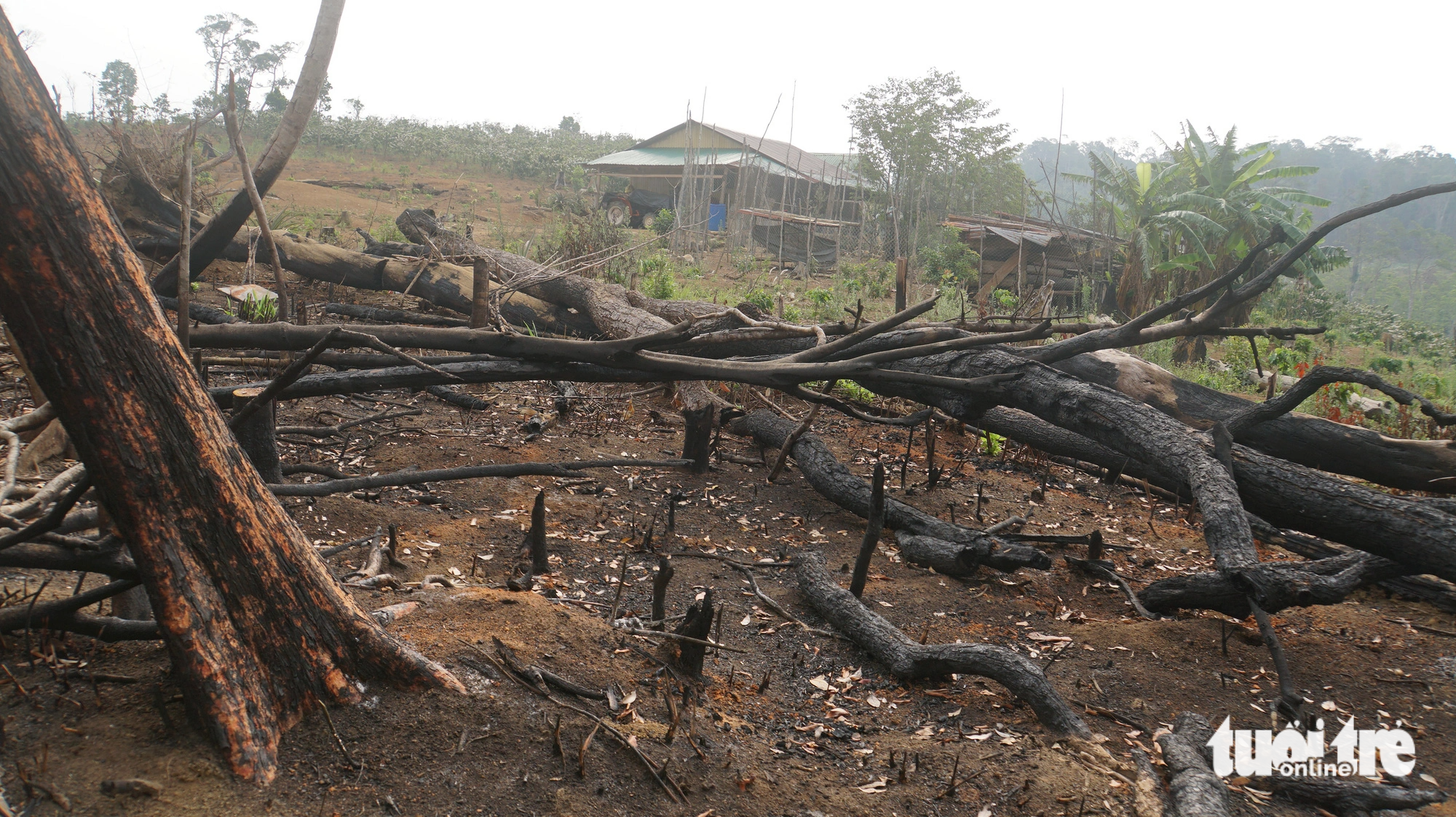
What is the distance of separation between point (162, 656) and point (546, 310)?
6.71 meters

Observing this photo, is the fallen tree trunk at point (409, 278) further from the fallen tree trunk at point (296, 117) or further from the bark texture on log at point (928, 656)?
the bark texture on log at point (928, 656)

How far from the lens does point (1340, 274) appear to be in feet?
119

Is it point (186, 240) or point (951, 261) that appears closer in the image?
point (186, 240)

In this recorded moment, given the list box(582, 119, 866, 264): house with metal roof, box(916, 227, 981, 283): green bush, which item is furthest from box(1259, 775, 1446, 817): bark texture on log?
box(582, 119, 866, 264): house with metal roof

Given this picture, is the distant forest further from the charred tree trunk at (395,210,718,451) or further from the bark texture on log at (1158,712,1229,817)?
the bark texture on log at (1158,712,1229,817)

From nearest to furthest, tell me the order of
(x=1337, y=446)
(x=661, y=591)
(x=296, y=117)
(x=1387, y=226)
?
(x=661, y=591)
(x=296, y=117)
(x=1337, y=446)
(x=1387, y=226)

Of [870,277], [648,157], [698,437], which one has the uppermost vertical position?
[648,157]

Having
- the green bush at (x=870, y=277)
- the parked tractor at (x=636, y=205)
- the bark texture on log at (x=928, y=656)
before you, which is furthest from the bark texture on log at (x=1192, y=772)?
the parked tractor at (x=636, y=205)

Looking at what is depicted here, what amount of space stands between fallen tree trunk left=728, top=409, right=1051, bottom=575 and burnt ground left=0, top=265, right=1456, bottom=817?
13 centimetres

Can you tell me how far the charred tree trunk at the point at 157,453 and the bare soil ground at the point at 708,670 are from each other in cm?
14

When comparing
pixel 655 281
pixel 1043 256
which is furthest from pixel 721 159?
pixel 655 281

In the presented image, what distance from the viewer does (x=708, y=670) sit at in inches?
117

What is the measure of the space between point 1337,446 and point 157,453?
554 centimetres

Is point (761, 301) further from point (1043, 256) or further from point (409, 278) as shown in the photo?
point (1043, 256)
